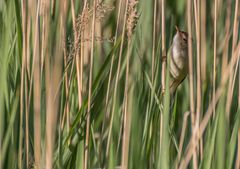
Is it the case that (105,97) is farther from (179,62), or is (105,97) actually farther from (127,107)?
(179,62)

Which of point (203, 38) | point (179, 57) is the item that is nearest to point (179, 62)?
point (179, 57)

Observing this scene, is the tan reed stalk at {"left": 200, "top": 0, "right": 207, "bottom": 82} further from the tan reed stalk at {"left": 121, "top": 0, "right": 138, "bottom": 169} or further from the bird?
the bird

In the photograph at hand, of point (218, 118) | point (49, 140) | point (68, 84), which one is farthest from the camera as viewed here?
A: point (68, 84)

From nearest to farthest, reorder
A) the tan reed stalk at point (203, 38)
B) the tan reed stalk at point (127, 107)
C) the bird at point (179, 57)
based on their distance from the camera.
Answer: the tan reed stalk at point (127, 107) → the tan reed stalk at point (203, 38) → the bird at point (179, 57)

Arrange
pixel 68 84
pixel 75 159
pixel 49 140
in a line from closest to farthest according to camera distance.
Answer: pixel 49 140 < pixel 75 159 < pixel 68 84

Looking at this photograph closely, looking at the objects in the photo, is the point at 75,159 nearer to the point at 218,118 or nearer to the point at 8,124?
the point at 8,124

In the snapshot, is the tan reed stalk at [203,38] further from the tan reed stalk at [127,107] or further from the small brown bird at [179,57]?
the small brown bird at [179,57]

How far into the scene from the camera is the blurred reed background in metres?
1.58

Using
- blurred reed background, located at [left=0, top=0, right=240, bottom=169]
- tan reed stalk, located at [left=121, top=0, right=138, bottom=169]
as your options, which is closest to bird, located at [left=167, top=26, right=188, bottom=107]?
blurred reed background, located at [left=0, top=0, right=240, bottom=169]

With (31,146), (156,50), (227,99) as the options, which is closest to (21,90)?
(31,146)

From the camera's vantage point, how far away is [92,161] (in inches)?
70.8

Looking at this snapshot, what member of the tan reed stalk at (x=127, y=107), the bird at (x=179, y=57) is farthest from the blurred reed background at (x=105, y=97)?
the bird at (x=179, y=57)

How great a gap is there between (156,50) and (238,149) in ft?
1.42

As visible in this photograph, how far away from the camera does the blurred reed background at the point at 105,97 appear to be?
1584mm
